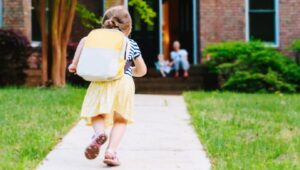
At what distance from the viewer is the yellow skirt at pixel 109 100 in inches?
270

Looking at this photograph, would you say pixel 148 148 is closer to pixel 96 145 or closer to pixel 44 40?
pixel 96 145

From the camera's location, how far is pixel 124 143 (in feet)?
27.6

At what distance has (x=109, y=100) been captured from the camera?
685 cm

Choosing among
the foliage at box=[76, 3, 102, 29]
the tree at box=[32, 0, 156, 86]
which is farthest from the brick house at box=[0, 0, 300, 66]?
the tree at box=[32, 0, 156, 86]

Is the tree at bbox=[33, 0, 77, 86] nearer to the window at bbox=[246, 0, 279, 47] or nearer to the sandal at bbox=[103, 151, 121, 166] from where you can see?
the window at bbox=[246, 0, 279, 47]

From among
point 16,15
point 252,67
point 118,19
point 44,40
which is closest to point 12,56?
point 44,40

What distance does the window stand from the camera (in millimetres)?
19625

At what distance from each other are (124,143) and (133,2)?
8.81 metres

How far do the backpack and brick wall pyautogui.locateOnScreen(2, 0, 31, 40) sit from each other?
476 inches

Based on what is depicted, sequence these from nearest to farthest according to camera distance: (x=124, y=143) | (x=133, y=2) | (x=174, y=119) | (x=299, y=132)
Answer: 1. (x=124, y=143)
2. (x=299, y=132)
3. (x=174, y=119)
4. (x=133, y=2)

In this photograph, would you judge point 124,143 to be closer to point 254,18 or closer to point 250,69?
point 250,69

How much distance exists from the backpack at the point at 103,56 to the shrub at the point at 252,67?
1052cm

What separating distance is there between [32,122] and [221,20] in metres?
10.4

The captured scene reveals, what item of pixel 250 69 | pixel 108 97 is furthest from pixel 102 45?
A: pixel 250 69
